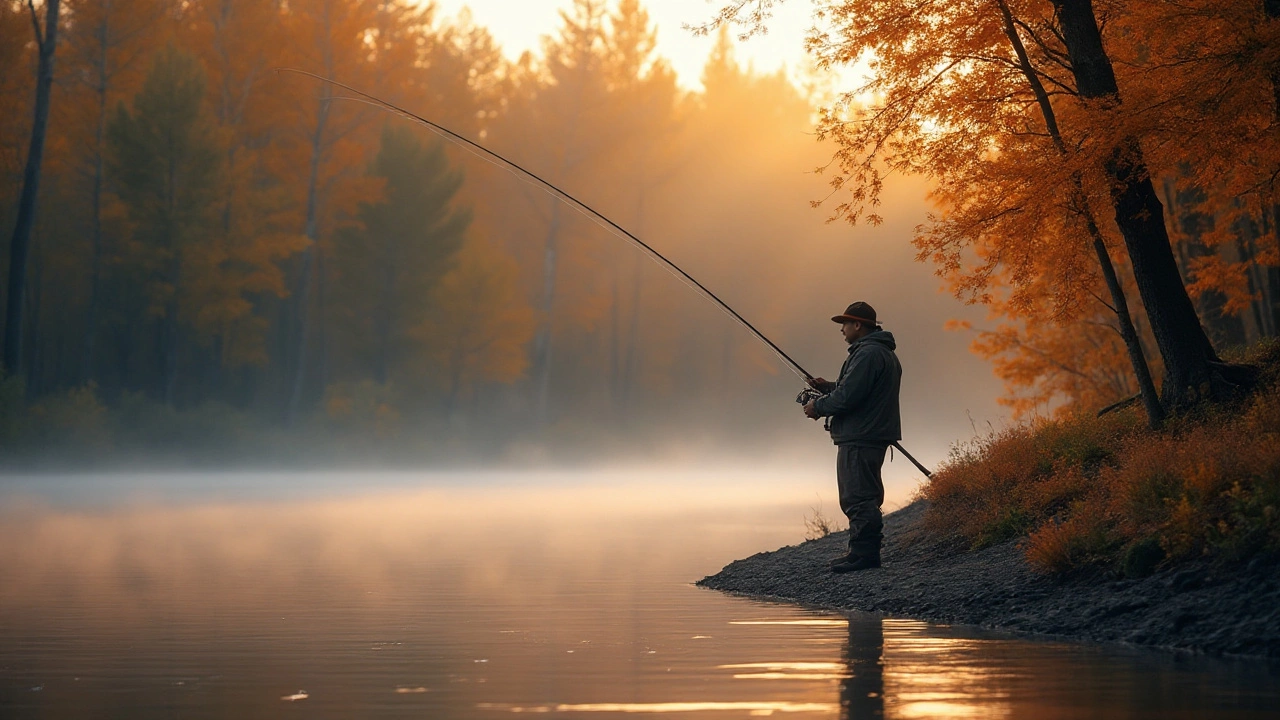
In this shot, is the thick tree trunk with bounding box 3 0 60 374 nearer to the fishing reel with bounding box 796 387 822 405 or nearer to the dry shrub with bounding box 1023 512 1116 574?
the fishing reel with bounding box 796 387 822 405

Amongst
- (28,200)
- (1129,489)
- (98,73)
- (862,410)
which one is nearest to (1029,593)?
(1129,489)

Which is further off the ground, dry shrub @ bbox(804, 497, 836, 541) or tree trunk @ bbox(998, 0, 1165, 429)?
tree trunk @ bbox(998, 0, 1165, 429)

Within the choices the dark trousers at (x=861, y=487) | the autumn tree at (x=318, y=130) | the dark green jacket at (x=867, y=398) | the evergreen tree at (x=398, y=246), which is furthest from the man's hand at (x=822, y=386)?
the evergreen tree at (x=398, y=246)

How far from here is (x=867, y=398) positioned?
10.8 m

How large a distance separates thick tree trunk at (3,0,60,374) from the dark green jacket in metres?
27.1

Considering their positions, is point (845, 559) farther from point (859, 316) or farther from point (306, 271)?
point (306, 271)

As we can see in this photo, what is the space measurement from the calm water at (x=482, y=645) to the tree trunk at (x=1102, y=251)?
3.98 meters

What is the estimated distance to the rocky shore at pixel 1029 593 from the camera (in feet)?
26.2

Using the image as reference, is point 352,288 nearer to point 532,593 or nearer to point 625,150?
point 625,150

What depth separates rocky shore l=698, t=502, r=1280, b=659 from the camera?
315 inches

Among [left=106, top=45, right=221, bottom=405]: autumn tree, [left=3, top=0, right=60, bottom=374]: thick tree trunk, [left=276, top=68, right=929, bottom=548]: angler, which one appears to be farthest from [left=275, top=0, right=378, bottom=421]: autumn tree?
[left=276, top=68, right=929, bottom=548]: angler

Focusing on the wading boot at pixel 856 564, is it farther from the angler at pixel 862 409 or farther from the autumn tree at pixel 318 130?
the autumn tree at pixel 318 130

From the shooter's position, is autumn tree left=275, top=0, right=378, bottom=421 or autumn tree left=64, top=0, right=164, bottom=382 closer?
autumn tree left=64, top=0, right=164, bottom=382

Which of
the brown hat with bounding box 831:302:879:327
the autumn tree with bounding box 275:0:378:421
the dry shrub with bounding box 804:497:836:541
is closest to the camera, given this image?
the brown hat with bounding box 831:302:879:327
